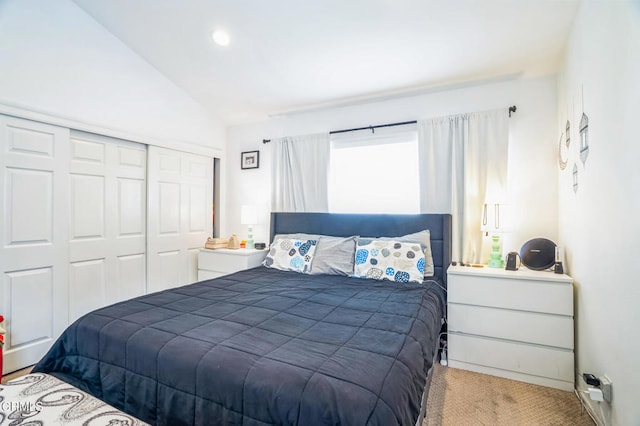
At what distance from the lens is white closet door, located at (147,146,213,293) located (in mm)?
3332

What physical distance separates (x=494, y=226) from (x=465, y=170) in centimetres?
58

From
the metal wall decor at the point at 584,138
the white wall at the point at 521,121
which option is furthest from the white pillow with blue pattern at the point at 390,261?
the metal wall decor at the point at 584,138

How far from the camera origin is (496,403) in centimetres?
192

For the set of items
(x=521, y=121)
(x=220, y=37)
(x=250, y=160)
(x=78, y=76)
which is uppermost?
(x=220, y=37)

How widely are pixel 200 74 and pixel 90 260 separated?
2.12 m

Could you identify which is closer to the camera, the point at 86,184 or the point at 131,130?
the point at 86,184

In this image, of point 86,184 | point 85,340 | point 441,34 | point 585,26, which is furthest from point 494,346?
point 86,184

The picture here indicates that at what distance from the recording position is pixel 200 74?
10.5 ft

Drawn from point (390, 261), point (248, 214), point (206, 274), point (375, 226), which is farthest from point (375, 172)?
point (206, 274)

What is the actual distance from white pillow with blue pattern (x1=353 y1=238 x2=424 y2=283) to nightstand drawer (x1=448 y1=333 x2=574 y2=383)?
0.58 m

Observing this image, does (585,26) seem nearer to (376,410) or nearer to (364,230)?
(364,230)

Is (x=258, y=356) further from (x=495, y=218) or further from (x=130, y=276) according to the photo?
(x=130, y=276)

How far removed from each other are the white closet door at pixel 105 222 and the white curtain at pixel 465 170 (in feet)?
9.67

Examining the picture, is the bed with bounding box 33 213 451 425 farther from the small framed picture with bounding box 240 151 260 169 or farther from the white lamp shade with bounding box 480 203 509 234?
the small framed picture with bounding box 240 151 260 169
